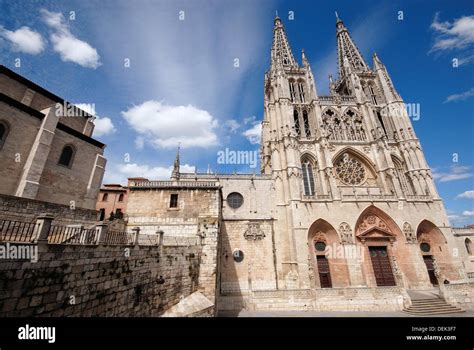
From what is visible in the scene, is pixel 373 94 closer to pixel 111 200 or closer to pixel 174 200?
pixel 174 200

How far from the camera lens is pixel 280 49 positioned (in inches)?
1120

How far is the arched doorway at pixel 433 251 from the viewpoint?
1686 centimetres

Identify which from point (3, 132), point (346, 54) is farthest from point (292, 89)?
point (3, 132)

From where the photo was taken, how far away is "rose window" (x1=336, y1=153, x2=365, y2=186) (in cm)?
2083

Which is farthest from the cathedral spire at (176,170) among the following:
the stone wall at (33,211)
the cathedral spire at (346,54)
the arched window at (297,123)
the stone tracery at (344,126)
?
the cathedral spire at (346,54)

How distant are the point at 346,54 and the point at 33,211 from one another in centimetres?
3940

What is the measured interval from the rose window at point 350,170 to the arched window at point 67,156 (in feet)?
80.5

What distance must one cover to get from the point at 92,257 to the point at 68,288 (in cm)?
86

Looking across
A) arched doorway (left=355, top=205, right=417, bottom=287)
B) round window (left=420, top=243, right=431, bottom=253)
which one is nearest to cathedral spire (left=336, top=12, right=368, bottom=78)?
arched doorway (left=355, top=205, right=417, bottom=287)

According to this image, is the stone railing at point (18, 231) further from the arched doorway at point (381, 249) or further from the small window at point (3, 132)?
the arched doorway at point (381, 249)

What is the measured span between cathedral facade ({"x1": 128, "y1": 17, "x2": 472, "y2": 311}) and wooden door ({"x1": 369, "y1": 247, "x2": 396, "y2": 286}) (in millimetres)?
84

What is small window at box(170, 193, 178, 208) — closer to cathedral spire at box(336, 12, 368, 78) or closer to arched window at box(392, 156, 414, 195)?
arched window at box(392, 156, 414, 195)
